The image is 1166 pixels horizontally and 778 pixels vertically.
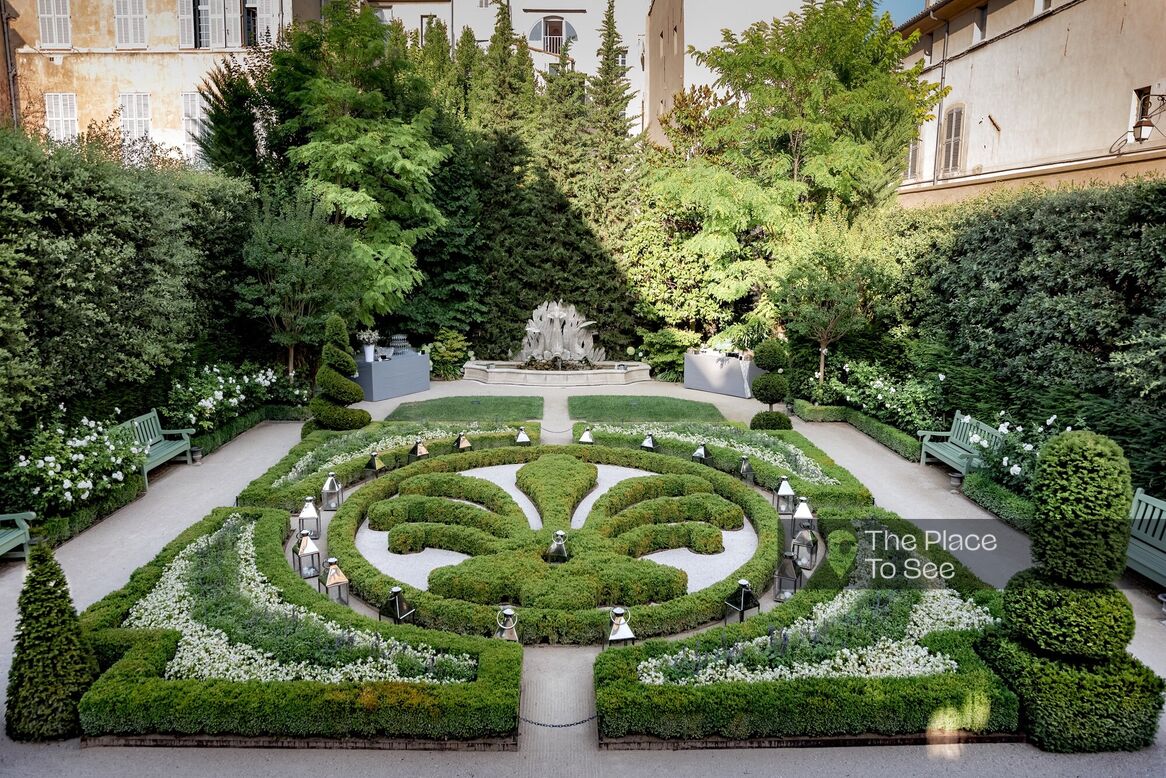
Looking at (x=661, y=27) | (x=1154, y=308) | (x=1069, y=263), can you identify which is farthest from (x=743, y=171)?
(x=661, y=27)

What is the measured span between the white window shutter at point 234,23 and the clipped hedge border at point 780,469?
22.7 metres

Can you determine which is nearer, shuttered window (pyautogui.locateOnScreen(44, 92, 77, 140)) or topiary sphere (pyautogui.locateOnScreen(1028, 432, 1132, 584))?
topiary sphere (pyautogui.locateOnScreen(1028, 432, 1132, 584))

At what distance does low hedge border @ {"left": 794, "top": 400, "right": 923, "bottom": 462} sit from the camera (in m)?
14.4

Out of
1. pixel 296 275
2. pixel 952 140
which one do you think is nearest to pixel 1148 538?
pixel 296 275

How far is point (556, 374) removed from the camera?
22375 mm

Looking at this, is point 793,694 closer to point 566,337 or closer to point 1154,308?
point 1154,308

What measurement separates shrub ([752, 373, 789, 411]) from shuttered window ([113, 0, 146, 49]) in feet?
86.4

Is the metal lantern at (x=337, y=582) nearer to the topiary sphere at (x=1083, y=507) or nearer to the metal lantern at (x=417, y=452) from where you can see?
the metal lantern at (x=417, y=452)

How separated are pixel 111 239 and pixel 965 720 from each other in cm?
1345

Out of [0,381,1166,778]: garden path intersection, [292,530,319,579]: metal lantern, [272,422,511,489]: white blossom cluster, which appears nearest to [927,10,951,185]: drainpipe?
[0,381,1166,778]: garden path intersection

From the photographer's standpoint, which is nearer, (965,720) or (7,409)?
(965,720)

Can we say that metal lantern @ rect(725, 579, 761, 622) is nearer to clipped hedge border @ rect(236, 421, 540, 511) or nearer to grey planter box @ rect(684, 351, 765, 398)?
clipped hedge border @ rect(236, 421, 540, 511)

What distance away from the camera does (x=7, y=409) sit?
10.2 m

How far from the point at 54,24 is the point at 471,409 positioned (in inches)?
931
